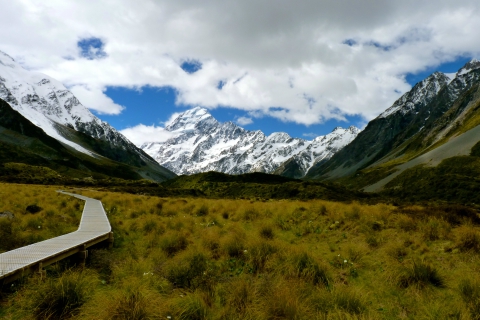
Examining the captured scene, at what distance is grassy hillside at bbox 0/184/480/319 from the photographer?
16.8 feet

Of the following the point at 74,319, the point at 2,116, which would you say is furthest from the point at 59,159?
the point at 74,319

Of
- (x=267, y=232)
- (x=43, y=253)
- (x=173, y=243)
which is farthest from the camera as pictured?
(x=267, y=232)

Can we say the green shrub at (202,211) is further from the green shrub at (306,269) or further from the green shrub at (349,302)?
the green shrub at (349,302)

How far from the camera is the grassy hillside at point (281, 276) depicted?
16.8 ft

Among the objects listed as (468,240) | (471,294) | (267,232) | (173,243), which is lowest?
(471,294)

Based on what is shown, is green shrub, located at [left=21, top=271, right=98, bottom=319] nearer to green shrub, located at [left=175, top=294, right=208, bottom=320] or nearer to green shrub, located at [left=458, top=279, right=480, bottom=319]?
green shrub, located at [left=175, top=294, right=208, bottom=320]

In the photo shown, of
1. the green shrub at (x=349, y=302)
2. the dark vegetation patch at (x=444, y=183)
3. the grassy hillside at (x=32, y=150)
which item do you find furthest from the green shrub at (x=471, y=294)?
the grassy hillside at (x=32, y=150)

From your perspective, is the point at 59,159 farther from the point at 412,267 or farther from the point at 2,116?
the point at 412,267

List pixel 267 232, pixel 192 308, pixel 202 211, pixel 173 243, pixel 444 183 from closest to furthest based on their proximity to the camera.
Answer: pixel 192 308 → pixel 173 243 → pixel 267 232 → pixel 202 211 → pixel 444 183

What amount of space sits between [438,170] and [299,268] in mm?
91884

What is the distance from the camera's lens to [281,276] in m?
6.68

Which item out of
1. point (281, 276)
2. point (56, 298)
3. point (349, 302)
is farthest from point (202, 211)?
point (349, 302)

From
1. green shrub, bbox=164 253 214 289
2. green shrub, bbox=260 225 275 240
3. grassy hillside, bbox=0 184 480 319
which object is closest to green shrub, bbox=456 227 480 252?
grassy hillside, bbox=0 184 480 319

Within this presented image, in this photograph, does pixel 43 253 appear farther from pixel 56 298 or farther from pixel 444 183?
pixel 444 183
